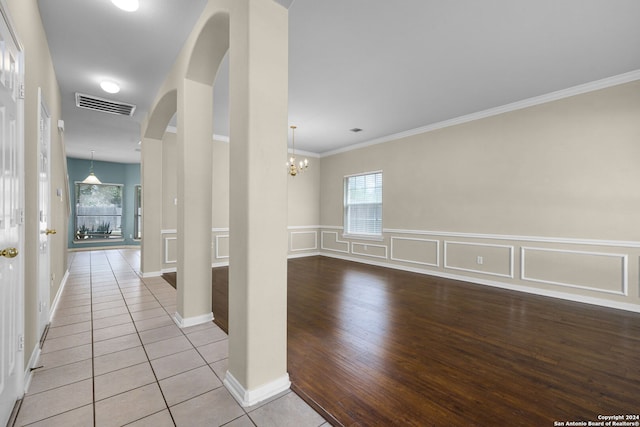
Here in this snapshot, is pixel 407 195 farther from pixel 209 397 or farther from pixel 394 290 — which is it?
pixel 209 397

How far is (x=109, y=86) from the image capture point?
3631 millimetres

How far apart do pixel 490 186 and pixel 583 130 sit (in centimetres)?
126

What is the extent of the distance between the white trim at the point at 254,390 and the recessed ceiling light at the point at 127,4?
289cm

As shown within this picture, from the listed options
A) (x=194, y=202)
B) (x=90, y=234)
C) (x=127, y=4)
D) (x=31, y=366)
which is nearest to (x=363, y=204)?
(x=194, y=202)

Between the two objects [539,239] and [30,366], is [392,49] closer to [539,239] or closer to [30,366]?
[539,239]

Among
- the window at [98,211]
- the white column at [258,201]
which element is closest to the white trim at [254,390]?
the white column at [258,201]

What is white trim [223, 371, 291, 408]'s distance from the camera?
1.65 meters

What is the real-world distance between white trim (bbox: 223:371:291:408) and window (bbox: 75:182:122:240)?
31.4 ft

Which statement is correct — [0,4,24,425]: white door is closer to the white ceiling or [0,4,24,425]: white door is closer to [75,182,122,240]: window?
the white ceiling

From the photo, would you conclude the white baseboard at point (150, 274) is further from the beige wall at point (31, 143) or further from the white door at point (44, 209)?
the beige wall at point (31, 143)

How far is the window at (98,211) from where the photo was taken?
28.5ft

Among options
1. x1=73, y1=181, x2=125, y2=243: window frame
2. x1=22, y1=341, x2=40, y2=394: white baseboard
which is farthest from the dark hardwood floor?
x1=73, y1=181, x2=125, y2=243: window frame

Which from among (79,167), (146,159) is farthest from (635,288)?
(79,167)

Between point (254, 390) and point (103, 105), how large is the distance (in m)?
4.79
